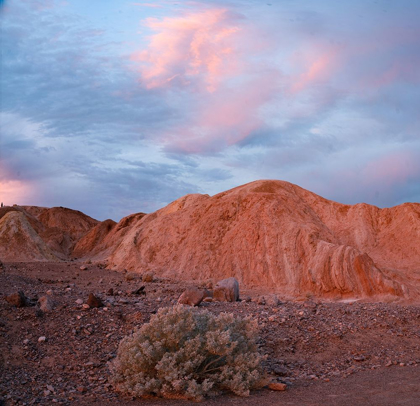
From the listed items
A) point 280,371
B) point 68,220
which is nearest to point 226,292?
point 280,371

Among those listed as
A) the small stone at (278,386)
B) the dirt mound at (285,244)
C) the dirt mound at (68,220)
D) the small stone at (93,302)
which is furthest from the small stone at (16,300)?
the dirt mound at (68,220)

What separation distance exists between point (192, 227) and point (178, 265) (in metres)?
3.19

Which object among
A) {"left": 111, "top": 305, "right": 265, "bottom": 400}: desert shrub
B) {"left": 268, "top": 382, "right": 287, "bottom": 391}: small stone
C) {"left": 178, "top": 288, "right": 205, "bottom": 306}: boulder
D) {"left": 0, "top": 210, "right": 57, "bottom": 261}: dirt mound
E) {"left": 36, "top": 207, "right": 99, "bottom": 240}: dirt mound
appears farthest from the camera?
{"left": 36, "top": 207, "right": 99, "bottom": 240}: dirt mound

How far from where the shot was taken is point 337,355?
1009cm

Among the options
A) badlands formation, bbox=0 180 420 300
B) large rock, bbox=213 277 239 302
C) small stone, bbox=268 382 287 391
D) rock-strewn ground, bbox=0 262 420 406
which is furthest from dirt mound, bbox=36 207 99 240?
small stone, bbox=268 382 287 391

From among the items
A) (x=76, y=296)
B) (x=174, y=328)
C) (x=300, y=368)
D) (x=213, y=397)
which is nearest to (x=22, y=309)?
(x=76, y=296)

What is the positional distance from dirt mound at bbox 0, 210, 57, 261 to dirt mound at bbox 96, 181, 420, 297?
5.87 m

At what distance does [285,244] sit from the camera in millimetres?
24719

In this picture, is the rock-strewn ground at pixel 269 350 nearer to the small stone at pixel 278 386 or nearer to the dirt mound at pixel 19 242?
the small stone at pixel 278 386

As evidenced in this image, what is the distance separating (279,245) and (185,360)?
1762 cm

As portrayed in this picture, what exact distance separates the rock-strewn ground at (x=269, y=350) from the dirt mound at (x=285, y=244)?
8.60 metres

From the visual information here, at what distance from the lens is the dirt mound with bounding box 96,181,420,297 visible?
72.0 feet

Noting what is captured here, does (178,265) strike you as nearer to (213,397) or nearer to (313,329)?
(313,329)

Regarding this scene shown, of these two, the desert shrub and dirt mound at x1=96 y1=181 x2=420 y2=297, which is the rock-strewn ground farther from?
dirt mound at x1=96 y1=181 x2=420 y2=297
